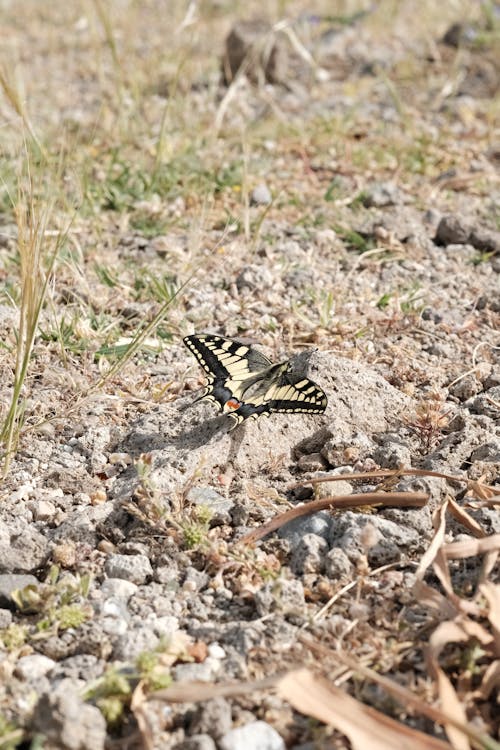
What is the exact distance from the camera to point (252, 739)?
7.04 ft

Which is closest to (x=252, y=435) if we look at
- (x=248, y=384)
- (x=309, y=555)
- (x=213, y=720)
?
(x=248, y=384)

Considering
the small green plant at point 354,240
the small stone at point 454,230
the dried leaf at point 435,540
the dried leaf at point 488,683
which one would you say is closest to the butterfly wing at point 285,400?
the dried leaf at point 435,540

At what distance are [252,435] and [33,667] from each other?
1072 mm

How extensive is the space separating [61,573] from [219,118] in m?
3.42

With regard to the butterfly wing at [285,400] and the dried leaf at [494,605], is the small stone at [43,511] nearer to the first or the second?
the butterfly wing at [285,400]

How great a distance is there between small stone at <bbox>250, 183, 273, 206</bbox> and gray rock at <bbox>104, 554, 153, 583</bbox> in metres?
2.63

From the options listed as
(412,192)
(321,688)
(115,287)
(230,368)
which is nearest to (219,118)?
(412,192)

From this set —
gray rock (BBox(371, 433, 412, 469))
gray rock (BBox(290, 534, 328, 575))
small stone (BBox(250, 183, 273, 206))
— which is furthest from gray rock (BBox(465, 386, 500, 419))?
small stone (BBox(250, 183, 273, 206))

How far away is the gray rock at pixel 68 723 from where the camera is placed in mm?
2074

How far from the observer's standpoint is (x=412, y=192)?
5125 mm

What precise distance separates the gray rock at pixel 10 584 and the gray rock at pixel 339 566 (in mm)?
825

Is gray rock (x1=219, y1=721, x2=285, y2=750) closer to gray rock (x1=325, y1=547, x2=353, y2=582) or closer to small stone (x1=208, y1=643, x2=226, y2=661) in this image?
small stone (x1=208, y1=643, x2=226, y2=661)

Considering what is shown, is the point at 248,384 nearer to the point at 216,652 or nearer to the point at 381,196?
the point at 216,652

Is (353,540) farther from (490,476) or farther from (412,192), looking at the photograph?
(412,192)
